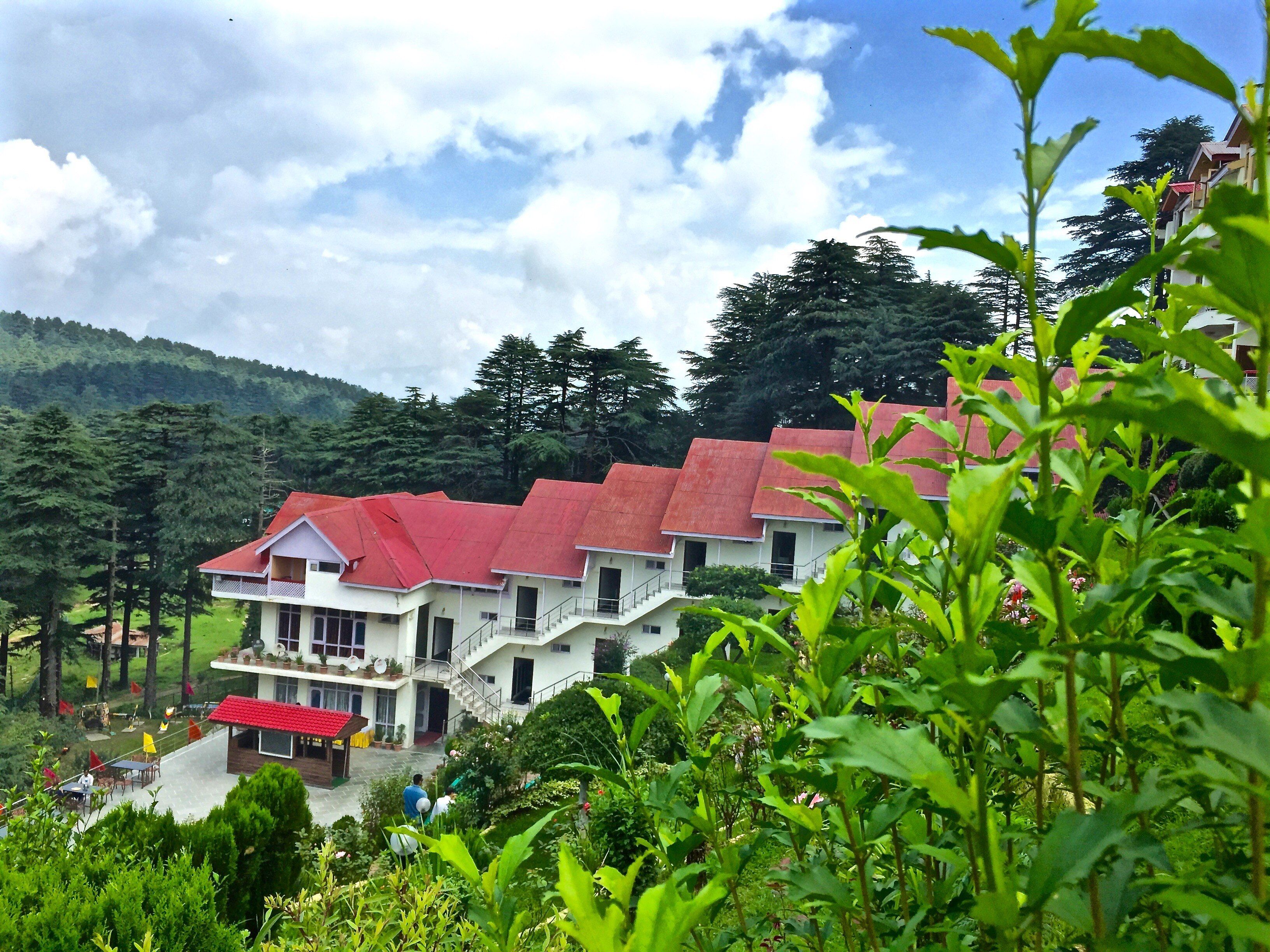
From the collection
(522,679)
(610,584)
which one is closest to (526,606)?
(522,679)

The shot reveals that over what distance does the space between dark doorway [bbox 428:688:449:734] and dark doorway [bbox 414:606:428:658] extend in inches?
→ 25.7

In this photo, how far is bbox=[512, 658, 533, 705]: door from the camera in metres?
14.7

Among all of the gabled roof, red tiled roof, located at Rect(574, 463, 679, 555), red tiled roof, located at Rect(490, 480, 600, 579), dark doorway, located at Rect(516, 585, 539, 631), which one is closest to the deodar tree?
the gabled roof

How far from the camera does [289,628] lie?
1453cm

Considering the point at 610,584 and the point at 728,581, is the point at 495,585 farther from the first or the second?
the point at 728,581

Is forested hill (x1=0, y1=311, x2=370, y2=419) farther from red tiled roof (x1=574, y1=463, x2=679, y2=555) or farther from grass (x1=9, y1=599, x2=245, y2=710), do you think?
red tiled roof (x1=574, y1=463, x2=679, y2=555)

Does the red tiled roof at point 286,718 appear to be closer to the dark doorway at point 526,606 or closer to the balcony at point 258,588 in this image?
the balcony at point 258,588

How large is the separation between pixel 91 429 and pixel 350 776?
19.5 metres

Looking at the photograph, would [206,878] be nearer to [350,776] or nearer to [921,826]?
[921,826]

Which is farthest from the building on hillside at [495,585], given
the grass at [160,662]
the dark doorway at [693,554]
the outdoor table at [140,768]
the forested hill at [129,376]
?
the forested hill at [129,376]

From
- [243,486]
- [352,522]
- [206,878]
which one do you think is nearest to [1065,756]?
[206,878]

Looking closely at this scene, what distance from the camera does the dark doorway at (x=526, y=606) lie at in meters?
14.8

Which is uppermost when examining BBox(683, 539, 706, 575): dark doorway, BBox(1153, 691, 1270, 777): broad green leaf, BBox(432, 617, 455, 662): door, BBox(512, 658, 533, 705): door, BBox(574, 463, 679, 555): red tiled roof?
BBox(1153, 691, 1270, 777): broad green leaf

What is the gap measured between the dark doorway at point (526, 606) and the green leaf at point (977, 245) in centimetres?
1447
